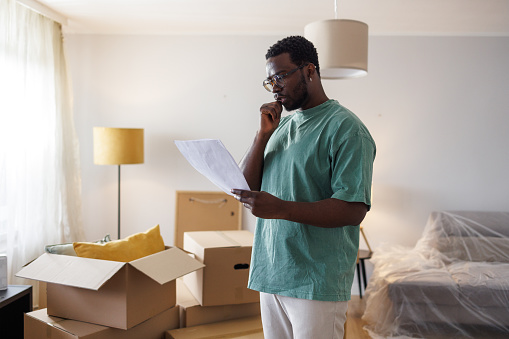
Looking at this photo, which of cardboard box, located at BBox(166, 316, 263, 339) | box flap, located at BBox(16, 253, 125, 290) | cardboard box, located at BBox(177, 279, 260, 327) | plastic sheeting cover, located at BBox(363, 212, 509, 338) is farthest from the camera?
plastic sheeting cover, located at BBox(363, 212, 509, 338)

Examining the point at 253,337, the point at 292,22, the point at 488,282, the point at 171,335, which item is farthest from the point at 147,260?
the point at 292,22

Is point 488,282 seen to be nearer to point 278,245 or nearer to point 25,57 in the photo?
point 278,245

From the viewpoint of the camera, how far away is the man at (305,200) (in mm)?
1194

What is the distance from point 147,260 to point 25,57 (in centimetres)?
215

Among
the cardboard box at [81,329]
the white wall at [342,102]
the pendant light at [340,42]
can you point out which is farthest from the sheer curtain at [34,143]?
the pendant light at [340,42]

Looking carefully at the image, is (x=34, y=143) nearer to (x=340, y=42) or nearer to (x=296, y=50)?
(x=340, y=42)

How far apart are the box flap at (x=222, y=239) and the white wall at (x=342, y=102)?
1.64 meters

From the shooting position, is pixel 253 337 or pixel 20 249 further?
pixel 20 249

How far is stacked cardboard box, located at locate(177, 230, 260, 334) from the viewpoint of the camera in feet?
7.54

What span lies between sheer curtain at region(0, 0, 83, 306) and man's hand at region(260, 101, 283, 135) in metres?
2.39

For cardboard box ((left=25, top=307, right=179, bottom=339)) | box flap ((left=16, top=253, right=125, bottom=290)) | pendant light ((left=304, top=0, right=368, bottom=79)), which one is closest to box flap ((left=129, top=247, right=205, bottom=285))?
box flap ((left=16, top=253, right=125, bottom=290))

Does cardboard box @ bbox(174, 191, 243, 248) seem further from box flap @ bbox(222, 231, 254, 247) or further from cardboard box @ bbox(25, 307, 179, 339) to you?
cardboard box @ bbox(25, 307, 179, 339)

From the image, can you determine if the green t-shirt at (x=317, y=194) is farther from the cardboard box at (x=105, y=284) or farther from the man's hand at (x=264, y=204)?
the cardboard box at (x=105, y=284)

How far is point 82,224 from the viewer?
4.02 m
